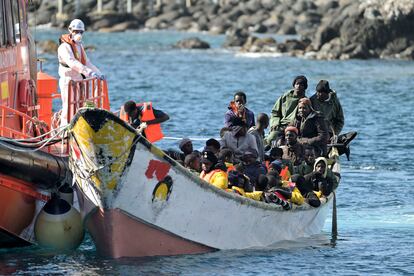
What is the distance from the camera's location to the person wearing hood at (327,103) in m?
21.7

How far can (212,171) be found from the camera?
17.5 meters

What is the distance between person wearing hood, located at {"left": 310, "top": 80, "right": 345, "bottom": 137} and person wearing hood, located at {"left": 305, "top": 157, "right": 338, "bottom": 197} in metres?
1.92

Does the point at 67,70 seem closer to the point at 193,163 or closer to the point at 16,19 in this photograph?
the point at 16,19

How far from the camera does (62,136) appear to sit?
16625 mm

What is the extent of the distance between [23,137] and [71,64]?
1.33 m

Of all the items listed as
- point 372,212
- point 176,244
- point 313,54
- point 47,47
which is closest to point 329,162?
point 372,212

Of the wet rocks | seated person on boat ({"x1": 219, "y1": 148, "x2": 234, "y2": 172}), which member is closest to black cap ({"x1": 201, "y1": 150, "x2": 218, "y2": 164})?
seated person on boat ({"x1": 219, "y1": 148, "x2": 234, "y2": 172})

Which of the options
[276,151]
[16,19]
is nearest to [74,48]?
[16,19]

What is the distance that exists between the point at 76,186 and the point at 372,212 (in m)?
7.16

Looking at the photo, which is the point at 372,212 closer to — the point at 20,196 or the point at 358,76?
the point at 20,196

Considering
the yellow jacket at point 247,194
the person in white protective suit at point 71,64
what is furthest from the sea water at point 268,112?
the person in white protective suit at point 71,64

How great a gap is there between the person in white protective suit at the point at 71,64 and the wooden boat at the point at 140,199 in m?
2.07

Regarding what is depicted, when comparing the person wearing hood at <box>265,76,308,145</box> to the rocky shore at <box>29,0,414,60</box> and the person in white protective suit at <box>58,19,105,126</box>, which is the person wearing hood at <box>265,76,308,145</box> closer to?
the person in white protective suit at <box>58,19,105,126</box>

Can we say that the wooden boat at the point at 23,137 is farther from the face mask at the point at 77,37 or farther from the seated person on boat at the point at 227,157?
the seated person on boat at the point at 227,157
